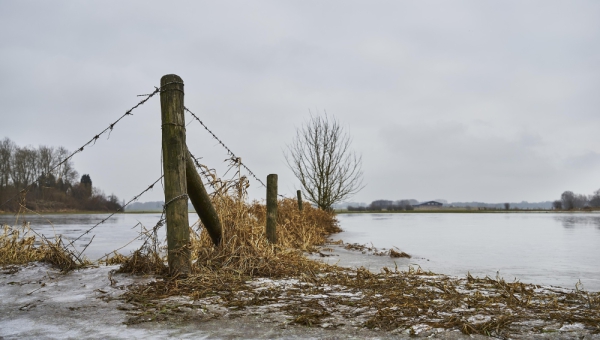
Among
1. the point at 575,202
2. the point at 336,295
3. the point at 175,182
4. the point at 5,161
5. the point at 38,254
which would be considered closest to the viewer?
the point at 336,295

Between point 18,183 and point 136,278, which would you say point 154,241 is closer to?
point 136,278

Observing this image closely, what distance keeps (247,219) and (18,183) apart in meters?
51.2

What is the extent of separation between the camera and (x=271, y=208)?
22.7 ft

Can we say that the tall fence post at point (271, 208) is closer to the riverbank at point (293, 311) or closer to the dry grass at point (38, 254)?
the riverbank at point (293, 311)

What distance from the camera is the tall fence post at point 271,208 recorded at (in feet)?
22.4

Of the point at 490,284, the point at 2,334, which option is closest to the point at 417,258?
the point at 490,284

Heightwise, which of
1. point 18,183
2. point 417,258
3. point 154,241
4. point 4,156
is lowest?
point 417,258

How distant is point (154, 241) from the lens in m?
4.59

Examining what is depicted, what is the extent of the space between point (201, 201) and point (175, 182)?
21.0 inches

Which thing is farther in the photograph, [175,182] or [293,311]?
[175,182]

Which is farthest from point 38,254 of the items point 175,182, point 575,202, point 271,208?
point 575,202

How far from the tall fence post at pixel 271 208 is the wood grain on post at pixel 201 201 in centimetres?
179

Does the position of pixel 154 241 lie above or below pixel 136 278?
above

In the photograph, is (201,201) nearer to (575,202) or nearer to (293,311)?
(293,311)
